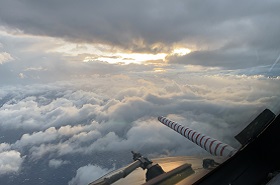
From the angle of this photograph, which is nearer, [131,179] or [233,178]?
[233,178]

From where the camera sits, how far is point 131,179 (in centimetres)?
240

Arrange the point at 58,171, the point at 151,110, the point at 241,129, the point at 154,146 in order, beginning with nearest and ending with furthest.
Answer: the point at 241,129, the point at 151,110, the point at 154,146, the point at 58,171

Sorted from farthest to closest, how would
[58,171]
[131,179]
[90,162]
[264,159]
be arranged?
[90,162], [58,171], [131,179], [264,159]

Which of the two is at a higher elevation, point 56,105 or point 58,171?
point 56,105

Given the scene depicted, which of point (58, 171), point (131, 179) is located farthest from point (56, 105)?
point (131, 179)

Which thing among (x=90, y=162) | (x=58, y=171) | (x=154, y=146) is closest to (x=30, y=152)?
(x=58, y=171)

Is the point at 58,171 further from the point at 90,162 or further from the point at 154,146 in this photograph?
the point at 154,146

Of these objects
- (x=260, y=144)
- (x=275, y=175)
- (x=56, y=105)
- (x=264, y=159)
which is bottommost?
(x=275, y=175)

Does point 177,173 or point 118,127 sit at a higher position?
point 118,127

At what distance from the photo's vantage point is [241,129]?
191 cm

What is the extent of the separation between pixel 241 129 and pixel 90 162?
183244mm

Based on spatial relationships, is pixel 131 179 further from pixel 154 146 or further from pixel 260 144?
pixel 154 146

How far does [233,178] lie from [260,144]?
1.40ft

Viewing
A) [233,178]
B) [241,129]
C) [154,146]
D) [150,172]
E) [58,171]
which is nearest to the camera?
[233,178]
